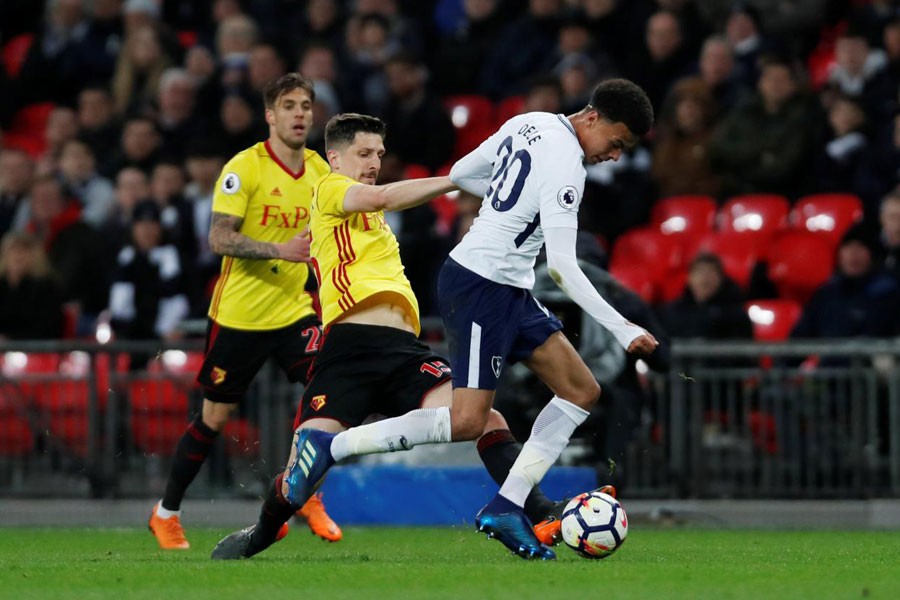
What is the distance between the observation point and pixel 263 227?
386 inches

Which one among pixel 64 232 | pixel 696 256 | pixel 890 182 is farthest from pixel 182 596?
pixel 64 232

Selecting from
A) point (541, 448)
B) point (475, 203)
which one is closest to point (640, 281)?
point (475, 203)

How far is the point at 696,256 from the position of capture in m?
13.2

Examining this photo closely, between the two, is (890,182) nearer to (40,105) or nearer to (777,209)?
(777,209)

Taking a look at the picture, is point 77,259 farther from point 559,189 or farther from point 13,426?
point 559,189

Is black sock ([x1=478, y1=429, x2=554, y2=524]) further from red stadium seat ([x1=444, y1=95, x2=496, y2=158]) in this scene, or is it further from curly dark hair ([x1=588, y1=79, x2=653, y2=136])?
red stadium seat ([x1=444, y1=95, x2=496, y2=158])

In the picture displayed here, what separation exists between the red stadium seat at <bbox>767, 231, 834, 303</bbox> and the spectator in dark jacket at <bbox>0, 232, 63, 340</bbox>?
20.0 feet

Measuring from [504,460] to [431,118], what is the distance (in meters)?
8.15

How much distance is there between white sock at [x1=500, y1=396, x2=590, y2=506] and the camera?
7938mm

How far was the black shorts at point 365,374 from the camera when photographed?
8.22m

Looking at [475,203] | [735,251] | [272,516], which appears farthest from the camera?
[735,251]

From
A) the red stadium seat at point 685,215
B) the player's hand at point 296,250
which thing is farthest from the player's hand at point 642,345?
the red stadium seat at point 685,215

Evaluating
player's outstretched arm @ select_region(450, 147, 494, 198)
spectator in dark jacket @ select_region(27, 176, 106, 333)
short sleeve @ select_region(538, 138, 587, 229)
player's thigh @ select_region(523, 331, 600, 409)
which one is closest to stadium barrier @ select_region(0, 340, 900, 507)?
spectator in dark jacket @ select_region(27, 176, 106, 333)

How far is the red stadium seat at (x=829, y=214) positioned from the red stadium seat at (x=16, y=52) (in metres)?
9.63
